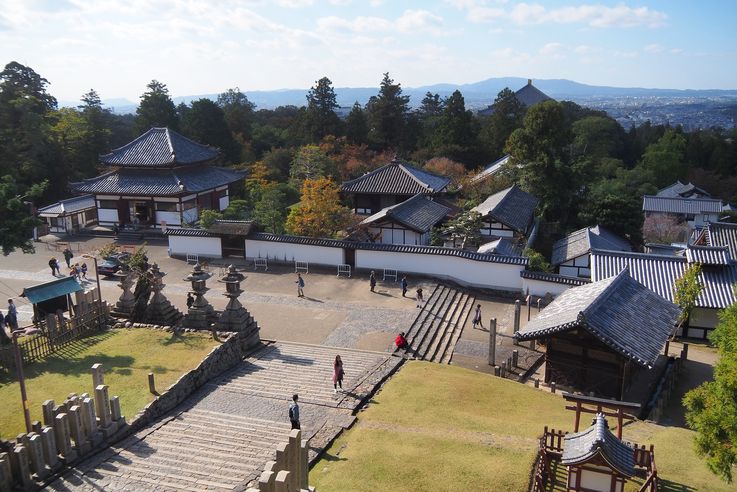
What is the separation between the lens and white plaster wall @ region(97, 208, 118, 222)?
40844mm

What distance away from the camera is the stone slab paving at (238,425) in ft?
41.2

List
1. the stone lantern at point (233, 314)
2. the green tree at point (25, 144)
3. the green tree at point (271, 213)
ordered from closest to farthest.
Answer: the stone lantern at point (233, 314) < the green tree at point (271, 213) < the green tree at point (25, 144)

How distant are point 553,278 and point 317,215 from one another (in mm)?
14184

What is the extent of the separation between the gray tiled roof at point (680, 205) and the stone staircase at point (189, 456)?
48943 mm

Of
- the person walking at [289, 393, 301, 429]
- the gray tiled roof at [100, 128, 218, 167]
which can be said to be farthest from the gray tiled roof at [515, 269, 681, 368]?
the gray tiled roof at [100, 128, 218, 167]

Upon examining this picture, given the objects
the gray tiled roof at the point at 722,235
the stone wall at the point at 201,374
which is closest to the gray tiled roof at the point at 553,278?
the gray tiled roof at the point at 722,235

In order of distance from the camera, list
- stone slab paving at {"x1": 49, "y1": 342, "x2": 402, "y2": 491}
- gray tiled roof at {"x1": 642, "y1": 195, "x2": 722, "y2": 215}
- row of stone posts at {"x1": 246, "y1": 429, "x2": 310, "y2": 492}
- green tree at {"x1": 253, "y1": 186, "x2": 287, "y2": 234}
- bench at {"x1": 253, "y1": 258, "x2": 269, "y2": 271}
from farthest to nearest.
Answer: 1. gray tiled roof at {"x1": 642, "y1": 195, "x2": 722, "y2": 215}
2. green tree at {"x1": 253, "y1": 186, "x2": 287, "y2": 234}
3. bench at {"x1": 253, "y1": 258, "x2": 269, "y2": 271}
4. stone slab paving at {"x1": 49, "y1": 342, "x2": 402, "y2": 491}
5. row of stone posts at {"x1": 246, "y1": 429, "x2": 310, "y2": 492}

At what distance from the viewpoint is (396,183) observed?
4006 cm

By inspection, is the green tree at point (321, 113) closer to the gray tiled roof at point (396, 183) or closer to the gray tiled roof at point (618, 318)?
the gray tiled roof at point (396, 183)

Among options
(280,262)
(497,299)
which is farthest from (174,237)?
(497,299)

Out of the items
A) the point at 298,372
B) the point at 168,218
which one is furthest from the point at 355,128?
the point at 298,372

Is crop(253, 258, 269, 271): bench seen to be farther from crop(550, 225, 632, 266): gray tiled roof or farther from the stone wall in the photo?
crop(550, 225, 632, 266): gray tiled roof

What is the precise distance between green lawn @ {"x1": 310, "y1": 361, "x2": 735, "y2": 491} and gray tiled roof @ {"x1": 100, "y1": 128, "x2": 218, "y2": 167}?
29.5m

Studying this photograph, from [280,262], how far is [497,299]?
12.8 metres
